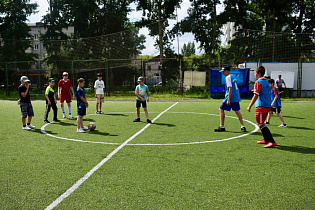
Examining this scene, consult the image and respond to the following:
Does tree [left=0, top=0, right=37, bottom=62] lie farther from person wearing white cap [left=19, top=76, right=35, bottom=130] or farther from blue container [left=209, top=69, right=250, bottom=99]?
person wearing white cap [left=19, top=76, right=35, bottom=130]

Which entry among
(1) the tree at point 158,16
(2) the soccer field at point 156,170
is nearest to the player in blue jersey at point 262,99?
(2) the soccer field at point 156,170

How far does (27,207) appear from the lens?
382 cm

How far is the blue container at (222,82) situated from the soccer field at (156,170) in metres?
13.9

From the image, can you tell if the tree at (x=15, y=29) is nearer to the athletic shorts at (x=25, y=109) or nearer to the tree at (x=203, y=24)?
the tree at (x=203, y=24)

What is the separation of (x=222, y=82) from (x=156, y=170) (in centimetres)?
1929

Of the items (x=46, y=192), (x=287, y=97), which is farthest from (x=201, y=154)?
(x=287, y=97)

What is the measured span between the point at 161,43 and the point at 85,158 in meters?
31.4

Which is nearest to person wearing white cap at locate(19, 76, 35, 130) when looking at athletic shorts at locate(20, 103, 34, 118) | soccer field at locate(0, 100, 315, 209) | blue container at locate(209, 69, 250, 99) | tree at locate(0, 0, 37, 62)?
athletic shorts at locate(20, 103, 34, 118)

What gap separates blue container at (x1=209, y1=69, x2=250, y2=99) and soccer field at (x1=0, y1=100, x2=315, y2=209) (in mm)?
13873

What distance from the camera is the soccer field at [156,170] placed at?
4.02 metres

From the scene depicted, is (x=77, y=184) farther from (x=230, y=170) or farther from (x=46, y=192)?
(x=230, y=170)

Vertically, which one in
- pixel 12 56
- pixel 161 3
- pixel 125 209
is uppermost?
pixel 161 3

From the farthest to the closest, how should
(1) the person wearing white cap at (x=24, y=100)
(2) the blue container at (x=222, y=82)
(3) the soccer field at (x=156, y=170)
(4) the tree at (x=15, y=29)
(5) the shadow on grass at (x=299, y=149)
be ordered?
(4) the tree at (x=15, y=29) → (2) the blue container at (x=222, y=82) → (1) the person wearing white cap at (x=24, y=100) → (5) the shadow on grass at (x=299, y=149) → (3) the soccer field at (x=156, y=170)

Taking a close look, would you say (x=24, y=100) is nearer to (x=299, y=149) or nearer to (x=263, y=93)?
(x=263, y=93)
